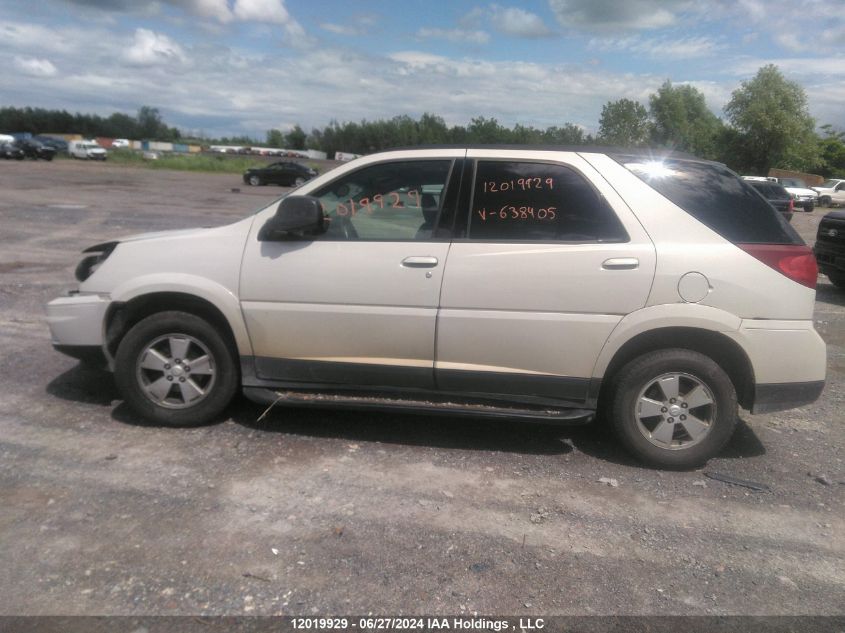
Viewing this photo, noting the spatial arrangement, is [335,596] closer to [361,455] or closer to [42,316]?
[361,455]

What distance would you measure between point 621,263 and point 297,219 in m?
1.95

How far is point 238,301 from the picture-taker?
14.4ft

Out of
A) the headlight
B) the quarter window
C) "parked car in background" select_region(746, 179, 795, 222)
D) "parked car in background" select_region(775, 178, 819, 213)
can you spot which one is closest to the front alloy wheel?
the headlight

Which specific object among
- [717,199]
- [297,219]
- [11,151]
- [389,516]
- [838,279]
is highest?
[717,199]

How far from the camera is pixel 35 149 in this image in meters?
52.3

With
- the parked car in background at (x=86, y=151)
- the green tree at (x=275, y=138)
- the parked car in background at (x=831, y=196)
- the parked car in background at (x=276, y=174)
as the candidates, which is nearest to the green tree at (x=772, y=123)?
the parked car in background at (x=831, y=196)

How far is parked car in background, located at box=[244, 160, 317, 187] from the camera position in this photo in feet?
134

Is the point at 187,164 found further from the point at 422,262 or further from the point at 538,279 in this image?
the point at 538,279

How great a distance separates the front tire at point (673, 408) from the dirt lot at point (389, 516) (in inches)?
6.4

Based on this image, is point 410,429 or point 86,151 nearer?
point 410,429

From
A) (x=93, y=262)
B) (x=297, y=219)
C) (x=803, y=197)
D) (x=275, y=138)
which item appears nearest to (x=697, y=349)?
(x=297, y=219)

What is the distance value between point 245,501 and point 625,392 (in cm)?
229

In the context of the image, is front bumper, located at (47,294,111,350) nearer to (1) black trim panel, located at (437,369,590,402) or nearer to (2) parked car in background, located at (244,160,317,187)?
(1) black trim panel, located at (437,369,590,402)

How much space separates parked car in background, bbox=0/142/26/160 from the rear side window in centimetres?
5691
